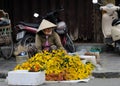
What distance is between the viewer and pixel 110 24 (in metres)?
13.4

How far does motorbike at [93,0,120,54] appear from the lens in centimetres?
1281

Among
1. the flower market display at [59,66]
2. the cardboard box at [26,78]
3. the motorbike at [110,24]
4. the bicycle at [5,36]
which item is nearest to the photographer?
the cardboard box at [26,78]

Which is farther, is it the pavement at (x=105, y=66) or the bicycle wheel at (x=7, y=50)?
the bicycle wheel at (x=7, y=50)

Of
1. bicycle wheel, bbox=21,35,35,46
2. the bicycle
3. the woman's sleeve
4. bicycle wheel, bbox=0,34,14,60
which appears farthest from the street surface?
bicycle wheel, bbox=0,34,14,60

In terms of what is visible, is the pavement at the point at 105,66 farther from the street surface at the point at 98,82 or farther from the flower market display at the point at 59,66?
the flower market display at the point at 59,66

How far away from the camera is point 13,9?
14.7 metres

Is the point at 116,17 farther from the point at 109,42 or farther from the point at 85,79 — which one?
the point at 85,79

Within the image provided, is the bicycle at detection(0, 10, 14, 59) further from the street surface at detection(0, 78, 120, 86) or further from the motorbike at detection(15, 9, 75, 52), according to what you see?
the street surface at detection(0, 78, 120, 86)

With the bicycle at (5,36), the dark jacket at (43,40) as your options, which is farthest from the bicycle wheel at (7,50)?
the dark jacket at (43,40)

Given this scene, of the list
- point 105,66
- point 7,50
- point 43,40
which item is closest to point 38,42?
point 43,40

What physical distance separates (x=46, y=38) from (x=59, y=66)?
134 centimetres

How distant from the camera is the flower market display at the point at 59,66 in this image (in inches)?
384

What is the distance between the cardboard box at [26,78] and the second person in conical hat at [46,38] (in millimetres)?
1759

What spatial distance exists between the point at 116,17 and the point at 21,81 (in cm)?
499
